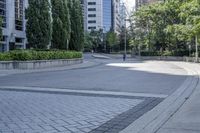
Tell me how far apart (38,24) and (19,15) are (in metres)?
24.5

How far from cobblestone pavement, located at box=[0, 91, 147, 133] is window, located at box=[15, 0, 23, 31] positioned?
165 ft

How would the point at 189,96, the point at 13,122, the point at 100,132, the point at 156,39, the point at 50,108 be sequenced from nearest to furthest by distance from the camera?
the point at 100,132 → the point at 13,122 → the point at 50,108 → the point at 189,96 → the point at 156,39

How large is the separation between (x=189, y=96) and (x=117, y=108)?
4.22 meters

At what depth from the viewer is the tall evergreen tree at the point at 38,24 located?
1620 inches

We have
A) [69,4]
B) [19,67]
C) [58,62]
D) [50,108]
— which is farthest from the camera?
[69,4]

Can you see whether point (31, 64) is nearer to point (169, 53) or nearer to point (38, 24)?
point (38, 24)

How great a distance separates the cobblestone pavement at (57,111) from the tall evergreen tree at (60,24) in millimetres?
32243

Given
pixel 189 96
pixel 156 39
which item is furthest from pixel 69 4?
pixel 189 96

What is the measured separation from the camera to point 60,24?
152 feet

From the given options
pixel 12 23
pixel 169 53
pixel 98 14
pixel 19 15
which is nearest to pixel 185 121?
pixel 12 23

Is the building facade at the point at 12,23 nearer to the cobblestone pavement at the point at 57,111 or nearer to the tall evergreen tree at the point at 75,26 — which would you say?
the tall evergreen tree at the point at 75,26

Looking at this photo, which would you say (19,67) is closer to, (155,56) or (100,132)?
(100,132)

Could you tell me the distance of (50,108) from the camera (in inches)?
445

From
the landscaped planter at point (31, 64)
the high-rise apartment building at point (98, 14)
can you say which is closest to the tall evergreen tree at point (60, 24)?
the landscaped planter at point (31, 64)
